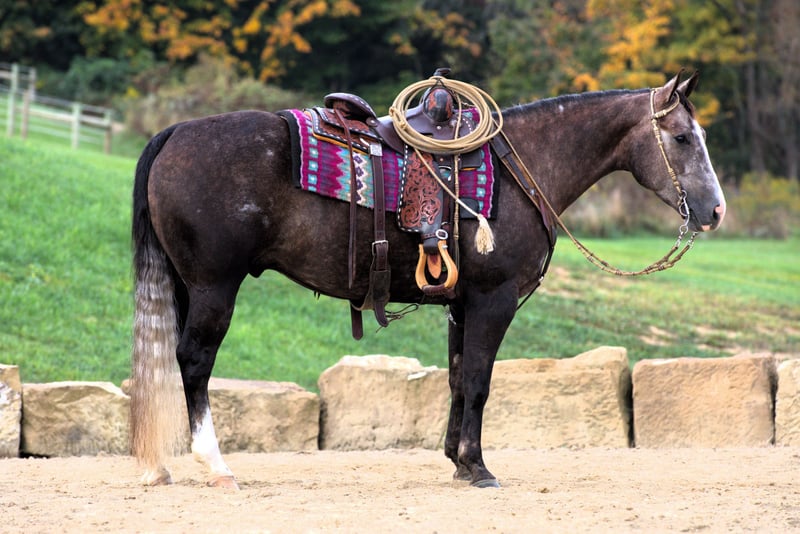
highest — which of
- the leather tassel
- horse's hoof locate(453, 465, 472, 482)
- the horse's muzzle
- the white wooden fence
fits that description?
the white wooden fence

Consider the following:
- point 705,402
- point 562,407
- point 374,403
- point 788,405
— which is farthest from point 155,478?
point 788,405

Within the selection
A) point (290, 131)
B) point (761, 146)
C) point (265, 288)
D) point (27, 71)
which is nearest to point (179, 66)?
point (27, 71)

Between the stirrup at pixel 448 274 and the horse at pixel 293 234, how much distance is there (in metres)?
0.10

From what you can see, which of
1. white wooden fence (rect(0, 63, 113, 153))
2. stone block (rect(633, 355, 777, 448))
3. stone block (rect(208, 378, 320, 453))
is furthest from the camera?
white wooden fence (rect(0, 63, 113, 153))

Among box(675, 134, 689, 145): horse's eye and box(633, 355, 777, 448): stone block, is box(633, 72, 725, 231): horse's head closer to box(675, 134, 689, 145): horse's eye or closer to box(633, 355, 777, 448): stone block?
box(675, 134, 689, 145): horse's eye

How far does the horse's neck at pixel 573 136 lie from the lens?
6.61m

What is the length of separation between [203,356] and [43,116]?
70.9ft

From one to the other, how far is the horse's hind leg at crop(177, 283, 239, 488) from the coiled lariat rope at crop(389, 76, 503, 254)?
125 cm

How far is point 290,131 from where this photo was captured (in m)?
6.10

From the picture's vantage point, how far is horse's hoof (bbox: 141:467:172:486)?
6191 mm

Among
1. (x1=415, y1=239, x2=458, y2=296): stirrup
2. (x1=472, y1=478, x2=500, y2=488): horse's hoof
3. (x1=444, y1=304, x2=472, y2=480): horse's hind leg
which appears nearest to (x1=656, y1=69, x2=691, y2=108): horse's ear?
(x1=415, y1=239, x2=458, y2=296): stirrup

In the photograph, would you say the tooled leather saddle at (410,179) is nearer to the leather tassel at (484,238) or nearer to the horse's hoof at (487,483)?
the leather tassel at (484,238)

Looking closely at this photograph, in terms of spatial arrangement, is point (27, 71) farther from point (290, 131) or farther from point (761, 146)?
point (290, 131)

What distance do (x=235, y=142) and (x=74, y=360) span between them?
171 inches
